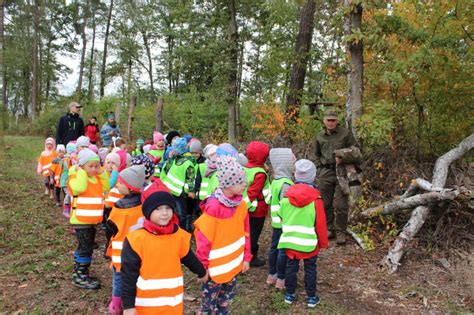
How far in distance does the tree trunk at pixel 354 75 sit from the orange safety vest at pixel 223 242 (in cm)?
408

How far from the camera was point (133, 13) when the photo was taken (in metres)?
29.2

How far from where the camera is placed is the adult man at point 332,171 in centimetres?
603

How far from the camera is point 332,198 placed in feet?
20.5

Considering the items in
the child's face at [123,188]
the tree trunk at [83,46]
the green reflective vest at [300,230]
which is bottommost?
the green reflective vest at [300,230]

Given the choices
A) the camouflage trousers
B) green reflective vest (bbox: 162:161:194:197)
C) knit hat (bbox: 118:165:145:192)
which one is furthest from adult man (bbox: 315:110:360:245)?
knit hat (bbox: 118:165:145:192)

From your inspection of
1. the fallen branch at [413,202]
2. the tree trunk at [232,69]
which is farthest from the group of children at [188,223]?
the tree trunk at [232,69]

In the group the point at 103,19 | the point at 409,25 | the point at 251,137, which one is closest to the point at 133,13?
the point at 103,19

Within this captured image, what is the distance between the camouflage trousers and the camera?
19.9 feet

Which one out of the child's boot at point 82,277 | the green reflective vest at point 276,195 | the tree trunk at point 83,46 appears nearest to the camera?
the child's boot at point 82,277

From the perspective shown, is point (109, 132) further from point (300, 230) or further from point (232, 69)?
point (300, 230)

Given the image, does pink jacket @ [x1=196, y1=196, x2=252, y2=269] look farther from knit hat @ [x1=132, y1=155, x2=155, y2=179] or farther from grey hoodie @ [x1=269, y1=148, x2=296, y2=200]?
grey hoodie @ [x1=269, y1=148, x2=296, y2=200]

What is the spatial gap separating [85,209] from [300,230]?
255 cm

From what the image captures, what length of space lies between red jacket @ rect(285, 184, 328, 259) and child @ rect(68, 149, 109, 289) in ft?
7.68

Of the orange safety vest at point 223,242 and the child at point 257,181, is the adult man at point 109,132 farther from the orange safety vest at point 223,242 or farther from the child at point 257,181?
the orange safety vest at point 223,242
